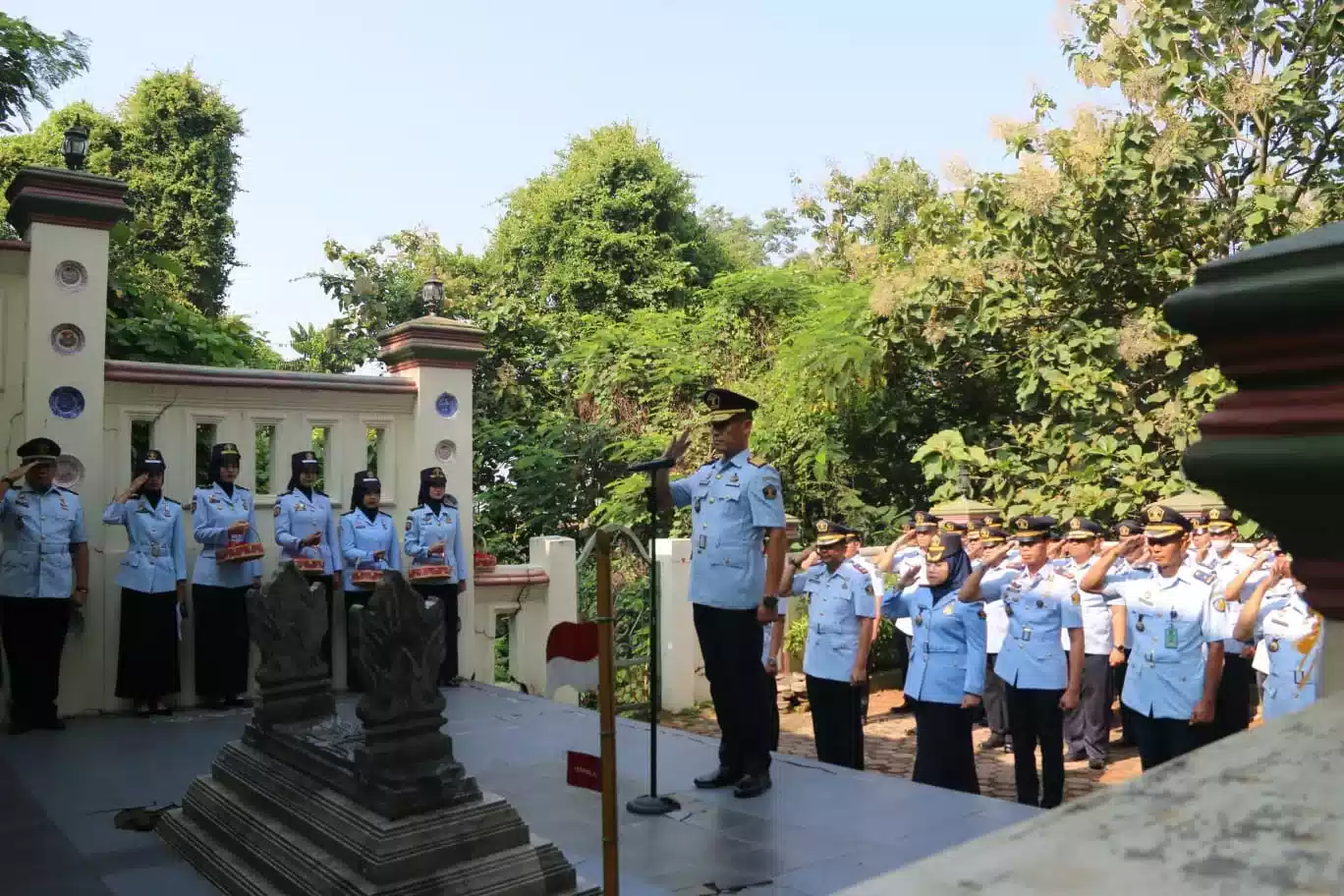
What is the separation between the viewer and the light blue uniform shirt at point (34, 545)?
243 inches

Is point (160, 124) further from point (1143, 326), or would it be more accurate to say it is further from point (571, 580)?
point (1143, 326)

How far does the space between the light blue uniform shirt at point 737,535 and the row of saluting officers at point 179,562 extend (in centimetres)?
206

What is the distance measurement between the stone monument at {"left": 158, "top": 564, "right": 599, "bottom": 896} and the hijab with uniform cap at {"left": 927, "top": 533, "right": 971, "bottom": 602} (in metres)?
3.00

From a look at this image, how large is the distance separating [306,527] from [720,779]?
3.78 metres

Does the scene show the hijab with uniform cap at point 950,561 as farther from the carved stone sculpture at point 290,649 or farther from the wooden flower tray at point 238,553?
the wooden flower tray at point 238,553

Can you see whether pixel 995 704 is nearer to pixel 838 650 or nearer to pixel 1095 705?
pixel 1095 705

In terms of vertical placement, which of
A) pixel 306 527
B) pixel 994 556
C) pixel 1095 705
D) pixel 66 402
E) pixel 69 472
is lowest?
pixel 1095 705

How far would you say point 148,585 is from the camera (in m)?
6.59

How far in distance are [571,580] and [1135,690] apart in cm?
447

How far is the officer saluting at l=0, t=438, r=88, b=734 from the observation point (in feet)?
20.3

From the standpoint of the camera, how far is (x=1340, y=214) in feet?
29.4

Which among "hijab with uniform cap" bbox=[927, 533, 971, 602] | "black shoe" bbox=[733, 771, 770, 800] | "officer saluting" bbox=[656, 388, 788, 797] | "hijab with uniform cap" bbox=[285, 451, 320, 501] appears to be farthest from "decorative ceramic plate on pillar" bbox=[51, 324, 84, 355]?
"hijab with uniform cap" bbox=[927, 533, 971, 602]

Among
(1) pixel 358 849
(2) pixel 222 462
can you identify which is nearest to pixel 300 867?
(1) pixel 358 849

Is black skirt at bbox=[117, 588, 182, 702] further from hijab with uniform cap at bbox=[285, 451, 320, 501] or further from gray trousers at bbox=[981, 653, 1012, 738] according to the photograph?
gray trousers at bbox=[981, 653, 1012, 738]
